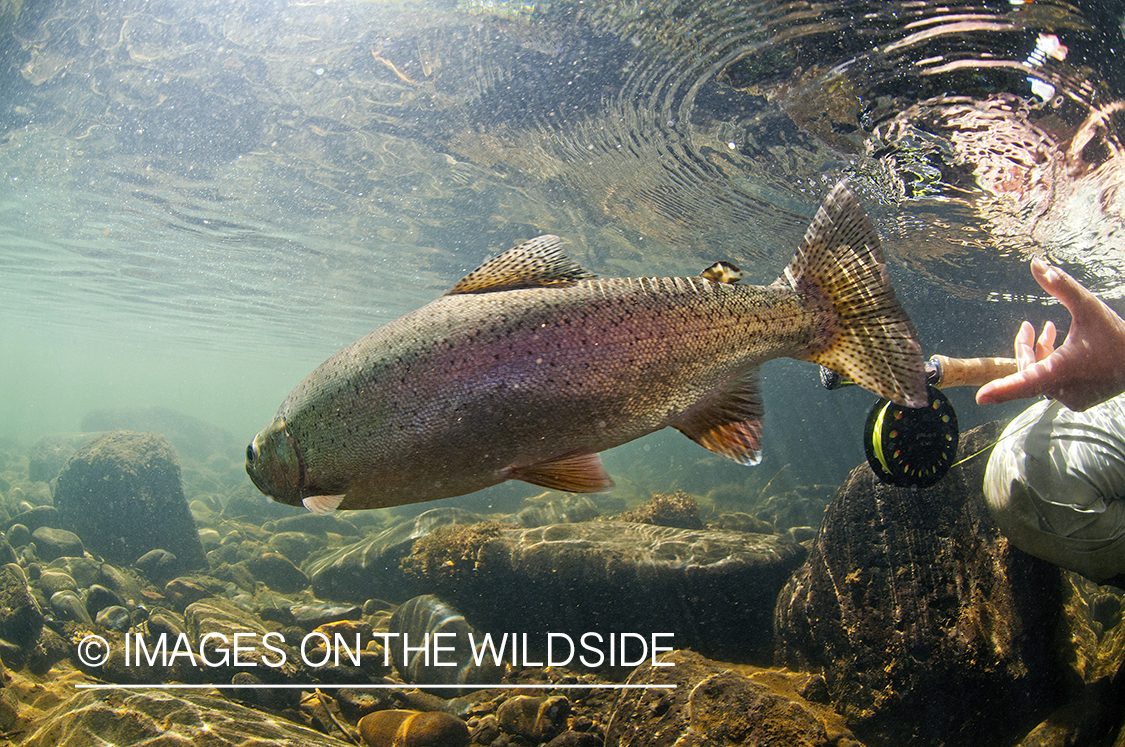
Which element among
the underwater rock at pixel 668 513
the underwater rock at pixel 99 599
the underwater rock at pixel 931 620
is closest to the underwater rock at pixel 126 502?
the underwater rock at pixel 99 599

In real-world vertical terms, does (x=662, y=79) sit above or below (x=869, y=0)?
above

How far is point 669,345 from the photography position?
1.36m

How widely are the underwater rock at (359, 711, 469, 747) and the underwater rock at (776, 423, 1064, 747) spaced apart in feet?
12.2

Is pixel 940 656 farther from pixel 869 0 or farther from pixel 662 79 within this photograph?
pixel 662 79

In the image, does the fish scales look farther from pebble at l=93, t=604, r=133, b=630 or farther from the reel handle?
pebble at l=93, t=604, r=133, b=630

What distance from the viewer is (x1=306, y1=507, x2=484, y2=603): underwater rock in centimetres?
990

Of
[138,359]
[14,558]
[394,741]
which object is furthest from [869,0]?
[138,359]

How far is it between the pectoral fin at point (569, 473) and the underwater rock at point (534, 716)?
4.78m

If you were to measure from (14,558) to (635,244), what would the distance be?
1713cm

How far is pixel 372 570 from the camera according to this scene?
33.4ft

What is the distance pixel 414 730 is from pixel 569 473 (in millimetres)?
5060

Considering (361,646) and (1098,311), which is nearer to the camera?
(1098,311)

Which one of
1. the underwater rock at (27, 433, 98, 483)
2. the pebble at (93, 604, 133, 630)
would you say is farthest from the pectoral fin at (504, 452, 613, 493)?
the underwater rock at (27, 433, 98, 483)

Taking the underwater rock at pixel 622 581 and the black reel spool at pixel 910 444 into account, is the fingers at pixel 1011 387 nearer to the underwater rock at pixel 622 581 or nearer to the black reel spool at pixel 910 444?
the black reel spool at pixel 910 444
